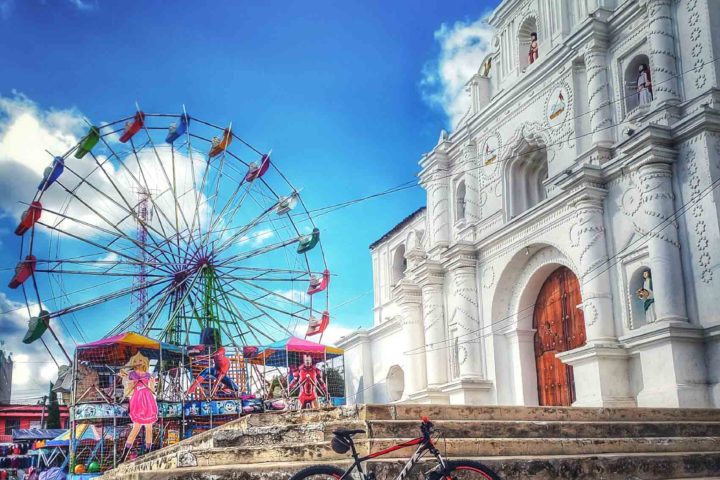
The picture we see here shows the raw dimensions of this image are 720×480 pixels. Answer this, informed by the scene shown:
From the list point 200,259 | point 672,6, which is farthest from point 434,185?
point 200,259

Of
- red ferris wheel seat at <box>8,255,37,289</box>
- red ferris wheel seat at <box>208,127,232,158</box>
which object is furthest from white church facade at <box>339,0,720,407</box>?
red ferris wheel seat at <box>8,255,37,289</box>

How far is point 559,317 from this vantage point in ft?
55.3

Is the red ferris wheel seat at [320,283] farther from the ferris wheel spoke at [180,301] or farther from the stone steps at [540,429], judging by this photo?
the stone steps at [540,429]

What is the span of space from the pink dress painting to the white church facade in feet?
22.6

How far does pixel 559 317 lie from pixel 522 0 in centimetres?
822

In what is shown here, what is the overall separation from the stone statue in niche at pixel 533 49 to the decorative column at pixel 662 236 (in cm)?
585

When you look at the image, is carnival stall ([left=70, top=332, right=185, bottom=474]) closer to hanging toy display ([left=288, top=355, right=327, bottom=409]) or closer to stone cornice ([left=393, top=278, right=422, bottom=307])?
hanging toy display ([left=288, top=355, right=327, bottom=409])

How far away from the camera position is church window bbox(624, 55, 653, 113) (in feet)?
49.8

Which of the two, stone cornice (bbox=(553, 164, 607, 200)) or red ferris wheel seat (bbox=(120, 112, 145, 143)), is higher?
red ferris wheel seat (bbox=(120, 112, 145, 143))

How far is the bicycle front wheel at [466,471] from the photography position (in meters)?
5.86

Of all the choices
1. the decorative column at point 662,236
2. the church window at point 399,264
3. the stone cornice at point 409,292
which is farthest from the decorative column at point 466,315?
the church window at point 399,264

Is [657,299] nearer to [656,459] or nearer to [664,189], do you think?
[664,189]

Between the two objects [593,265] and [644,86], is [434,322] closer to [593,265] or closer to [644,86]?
[593,265]

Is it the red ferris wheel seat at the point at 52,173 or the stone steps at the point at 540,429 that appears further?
the red ferris wheel seat at the point at 52,173
